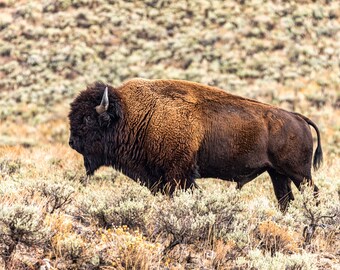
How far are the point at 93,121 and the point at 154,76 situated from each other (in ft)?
55.8

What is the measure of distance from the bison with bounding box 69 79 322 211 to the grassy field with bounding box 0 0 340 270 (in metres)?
0.43

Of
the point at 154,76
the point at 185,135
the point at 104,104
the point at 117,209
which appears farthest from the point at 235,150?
the point at 154,76

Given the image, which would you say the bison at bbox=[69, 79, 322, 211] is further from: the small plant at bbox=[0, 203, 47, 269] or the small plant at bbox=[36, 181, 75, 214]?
the small plant at bbox=[0, 203, 47, 269]

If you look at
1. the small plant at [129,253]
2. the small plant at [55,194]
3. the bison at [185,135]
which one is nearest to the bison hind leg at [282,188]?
the bison at [185,135]

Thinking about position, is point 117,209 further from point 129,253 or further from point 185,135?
point 185,135

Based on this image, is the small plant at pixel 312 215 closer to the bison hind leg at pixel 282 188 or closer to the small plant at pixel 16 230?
the bison hind leg at pixel 282 188

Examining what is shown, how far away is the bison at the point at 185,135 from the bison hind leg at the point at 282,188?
14mm

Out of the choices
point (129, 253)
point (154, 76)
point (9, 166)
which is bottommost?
point (154, 76)

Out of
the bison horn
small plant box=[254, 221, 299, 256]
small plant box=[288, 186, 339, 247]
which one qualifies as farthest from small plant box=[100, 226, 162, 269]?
the bison horn

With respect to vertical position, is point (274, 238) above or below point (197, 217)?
below

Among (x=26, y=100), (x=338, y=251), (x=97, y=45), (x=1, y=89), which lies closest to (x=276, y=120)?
(x=338, y=251)

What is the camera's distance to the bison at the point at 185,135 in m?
6.34

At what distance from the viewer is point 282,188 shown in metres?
7.01

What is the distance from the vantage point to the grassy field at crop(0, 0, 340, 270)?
4223 mm
